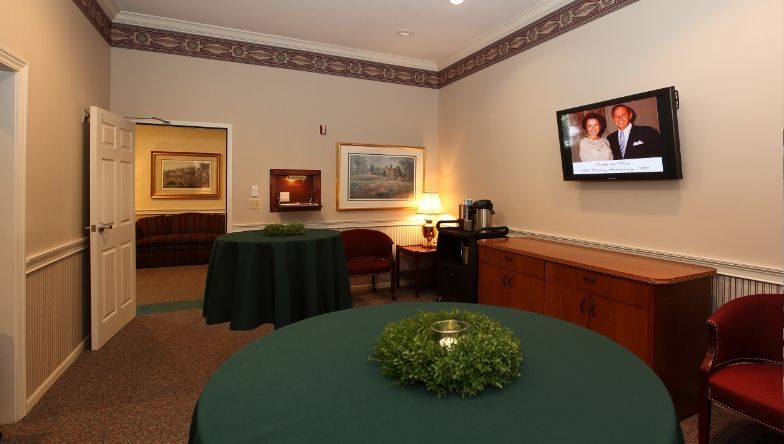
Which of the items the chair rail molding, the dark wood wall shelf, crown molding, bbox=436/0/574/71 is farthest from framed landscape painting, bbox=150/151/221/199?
the chair rail molding

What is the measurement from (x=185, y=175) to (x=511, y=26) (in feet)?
21.4

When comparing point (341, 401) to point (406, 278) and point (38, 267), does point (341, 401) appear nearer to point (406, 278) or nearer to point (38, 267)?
point (38, 267)

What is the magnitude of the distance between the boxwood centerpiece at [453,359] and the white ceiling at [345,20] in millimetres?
3602

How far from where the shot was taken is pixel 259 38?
479 centimetres

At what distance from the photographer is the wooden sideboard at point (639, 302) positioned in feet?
8.12

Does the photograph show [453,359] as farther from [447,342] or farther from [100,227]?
[100,227]

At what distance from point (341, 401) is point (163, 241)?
7.29 m

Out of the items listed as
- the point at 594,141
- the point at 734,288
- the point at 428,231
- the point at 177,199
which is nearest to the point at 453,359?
the point at 734,288

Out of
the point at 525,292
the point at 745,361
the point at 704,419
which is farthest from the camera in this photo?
the point at 525,292

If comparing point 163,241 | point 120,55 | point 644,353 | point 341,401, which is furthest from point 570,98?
point 163,241

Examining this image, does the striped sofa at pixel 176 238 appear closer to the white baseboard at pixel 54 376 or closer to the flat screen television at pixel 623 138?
the white baseboard at pixel 54 376

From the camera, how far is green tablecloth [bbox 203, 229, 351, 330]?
9.95ft

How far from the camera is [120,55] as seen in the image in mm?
4316

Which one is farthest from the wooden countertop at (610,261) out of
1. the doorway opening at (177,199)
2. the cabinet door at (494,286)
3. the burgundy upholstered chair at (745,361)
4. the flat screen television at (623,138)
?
the doorway opening at (177,199)
